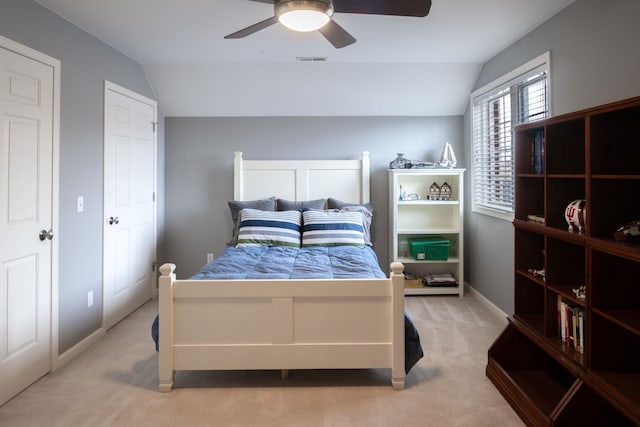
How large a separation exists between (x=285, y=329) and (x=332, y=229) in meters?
1.58

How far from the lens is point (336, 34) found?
2.60 meters

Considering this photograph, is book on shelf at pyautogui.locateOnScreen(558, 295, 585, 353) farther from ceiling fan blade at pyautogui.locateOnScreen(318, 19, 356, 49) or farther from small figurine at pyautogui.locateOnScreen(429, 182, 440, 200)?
small figurine at pyautogui.locateOnScreen(429, 182, 440, 200)

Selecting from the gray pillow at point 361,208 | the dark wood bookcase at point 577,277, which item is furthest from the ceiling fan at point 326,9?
the gray pillow at point 361,208

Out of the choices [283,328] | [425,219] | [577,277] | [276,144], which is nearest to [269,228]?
[276,144]

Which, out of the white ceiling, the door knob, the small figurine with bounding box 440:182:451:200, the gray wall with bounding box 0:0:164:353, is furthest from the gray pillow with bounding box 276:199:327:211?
the door knob

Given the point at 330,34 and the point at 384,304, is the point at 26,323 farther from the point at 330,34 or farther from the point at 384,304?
the point at 330,34

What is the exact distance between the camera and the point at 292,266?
313 centimetres

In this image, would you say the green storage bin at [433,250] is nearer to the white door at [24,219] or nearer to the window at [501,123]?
the window at [501,123]

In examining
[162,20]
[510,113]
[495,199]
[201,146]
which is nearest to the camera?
[162,20]

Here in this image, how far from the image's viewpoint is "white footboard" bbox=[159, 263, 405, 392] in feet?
8.12

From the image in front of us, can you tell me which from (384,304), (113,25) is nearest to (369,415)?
(384,304)

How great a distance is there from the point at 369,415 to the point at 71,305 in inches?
85.6

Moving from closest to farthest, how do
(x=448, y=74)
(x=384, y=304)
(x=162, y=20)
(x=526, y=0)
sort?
(x=384, y=304)
(x=526, y=0)
(x=162, y=20)
(x=448, y=74)

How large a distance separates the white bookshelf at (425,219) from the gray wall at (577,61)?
0.47 m
